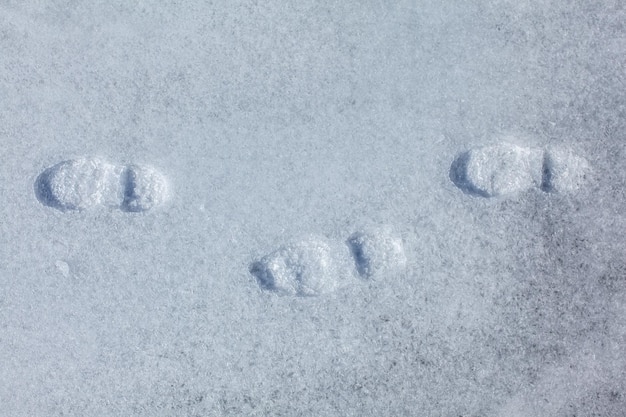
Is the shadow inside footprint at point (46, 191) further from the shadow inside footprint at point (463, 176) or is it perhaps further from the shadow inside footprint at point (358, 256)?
the shadow inside footprint at point (463, 176)

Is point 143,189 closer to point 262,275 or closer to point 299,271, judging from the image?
point 262,275

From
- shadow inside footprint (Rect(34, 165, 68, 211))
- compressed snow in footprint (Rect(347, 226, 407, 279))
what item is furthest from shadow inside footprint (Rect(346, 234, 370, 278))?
shadow inside footprint (Rect(34, 165, 68, 211))

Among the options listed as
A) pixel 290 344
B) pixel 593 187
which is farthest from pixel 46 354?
pixel 593 187

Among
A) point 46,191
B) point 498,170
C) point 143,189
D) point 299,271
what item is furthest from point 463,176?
point 46,191

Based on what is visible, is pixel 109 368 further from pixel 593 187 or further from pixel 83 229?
pixel 593 187

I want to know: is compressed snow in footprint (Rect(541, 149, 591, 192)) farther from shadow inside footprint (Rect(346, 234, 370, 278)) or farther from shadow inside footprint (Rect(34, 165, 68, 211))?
shadow inside footprint (Rect(34, 165, 68, 211))

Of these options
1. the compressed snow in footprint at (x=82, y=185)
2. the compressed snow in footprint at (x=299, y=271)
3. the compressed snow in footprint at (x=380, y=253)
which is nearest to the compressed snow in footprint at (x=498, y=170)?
the compressed snow in footprint at (x=380, y=253)
